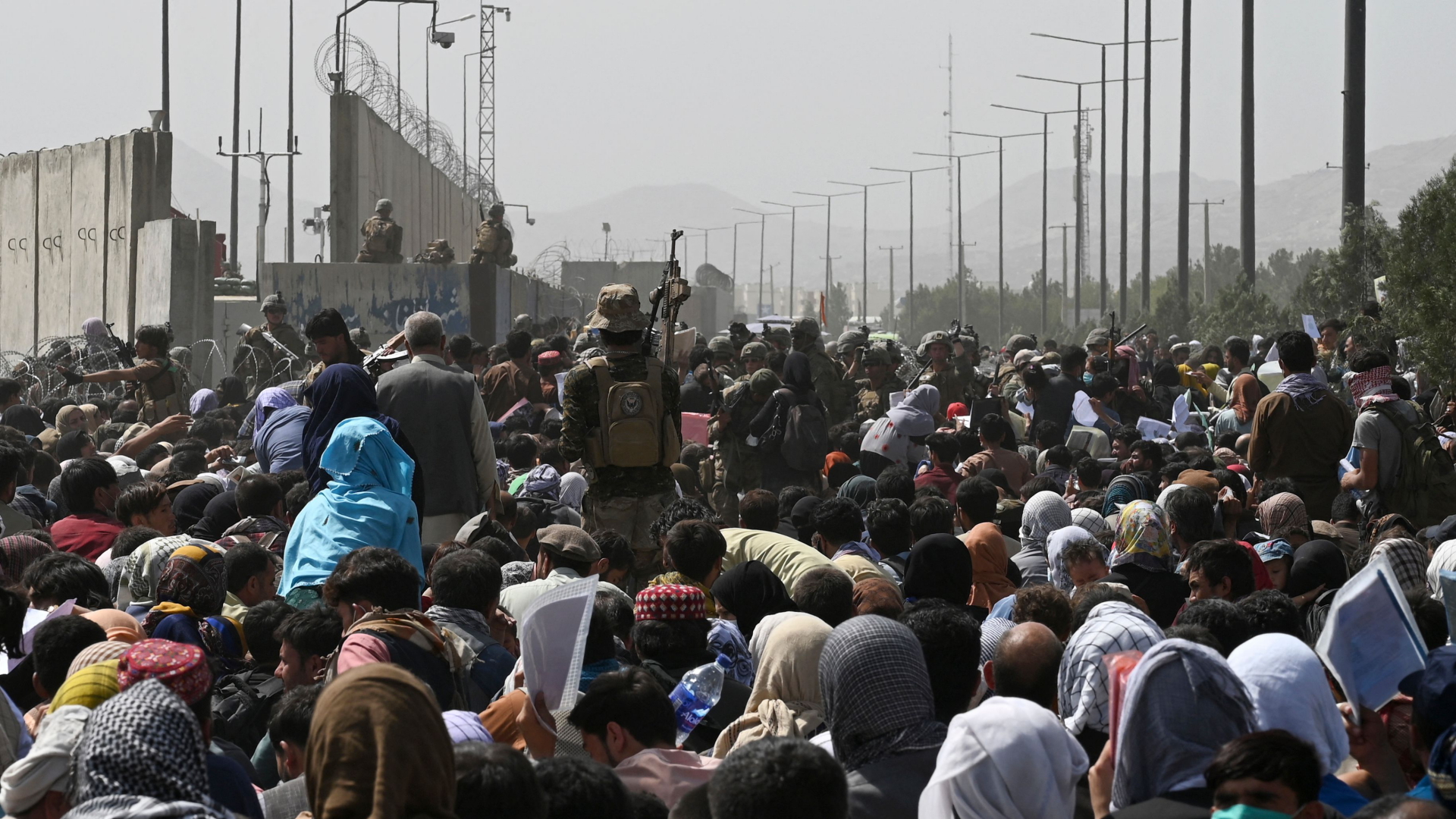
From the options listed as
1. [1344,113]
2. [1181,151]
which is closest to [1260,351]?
[1344,113]

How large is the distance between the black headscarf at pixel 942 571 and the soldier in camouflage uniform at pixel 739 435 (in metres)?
4.46

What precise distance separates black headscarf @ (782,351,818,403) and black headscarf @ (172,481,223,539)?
13.3 feet

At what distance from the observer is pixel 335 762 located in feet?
9.02

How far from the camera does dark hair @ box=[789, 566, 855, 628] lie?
16.3 feet

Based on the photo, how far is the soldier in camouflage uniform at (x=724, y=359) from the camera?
13.4 meters

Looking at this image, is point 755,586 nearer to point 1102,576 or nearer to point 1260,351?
point 1102,576

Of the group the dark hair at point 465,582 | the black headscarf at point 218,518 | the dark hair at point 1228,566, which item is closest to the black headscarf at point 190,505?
the black headscarf at point 218,518

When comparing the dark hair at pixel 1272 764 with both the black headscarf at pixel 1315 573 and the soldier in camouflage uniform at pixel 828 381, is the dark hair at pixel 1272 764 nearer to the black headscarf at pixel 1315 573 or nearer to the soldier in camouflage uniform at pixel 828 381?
the black headscarf at pixel 1315 573

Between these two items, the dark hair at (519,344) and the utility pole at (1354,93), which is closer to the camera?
the dark hair at (519,344)

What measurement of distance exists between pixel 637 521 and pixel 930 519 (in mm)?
1360

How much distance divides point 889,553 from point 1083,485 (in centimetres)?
210

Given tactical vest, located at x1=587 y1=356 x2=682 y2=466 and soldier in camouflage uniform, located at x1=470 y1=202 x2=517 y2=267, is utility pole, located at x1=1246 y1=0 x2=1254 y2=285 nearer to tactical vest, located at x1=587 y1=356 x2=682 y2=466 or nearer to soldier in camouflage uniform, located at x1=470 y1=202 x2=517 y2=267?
soldier in camouflage uniform, located at x1=470 y1=202 x2=517 y2=267

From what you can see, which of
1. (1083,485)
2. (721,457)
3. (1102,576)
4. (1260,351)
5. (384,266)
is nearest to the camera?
(1102,576)

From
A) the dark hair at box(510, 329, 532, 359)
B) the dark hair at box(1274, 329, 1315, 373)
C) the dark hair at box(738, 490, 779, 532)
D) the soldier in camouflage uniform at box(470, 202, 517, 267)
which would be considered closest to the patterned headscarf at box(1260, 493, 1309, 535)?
the dark hair at box(1274, 329, 1315, 373)
